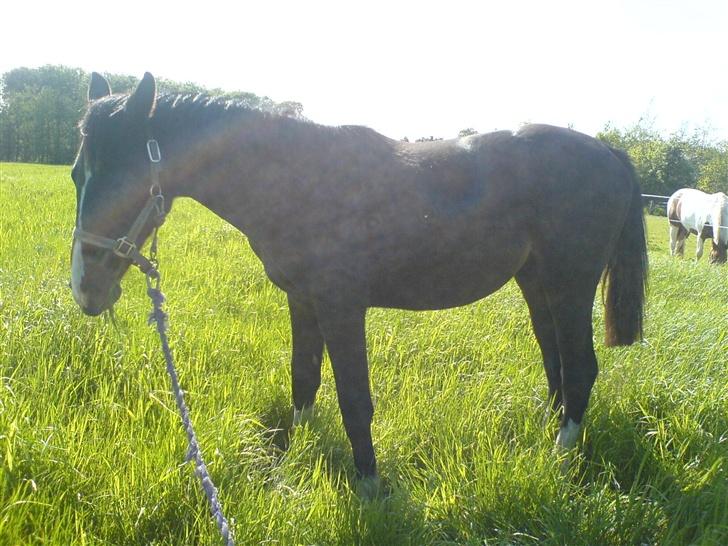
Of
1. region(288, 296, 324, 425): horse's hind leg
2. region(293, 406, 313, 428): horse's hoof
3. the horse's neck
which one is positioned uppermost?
the horse's neck

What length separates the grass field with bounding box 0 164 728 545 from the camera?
196cm

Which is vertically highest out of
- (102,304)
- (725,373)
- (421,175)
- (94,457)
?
(421,175)

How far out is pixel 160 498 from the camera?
1946 mm

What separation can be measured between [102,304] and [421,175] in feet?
5.59

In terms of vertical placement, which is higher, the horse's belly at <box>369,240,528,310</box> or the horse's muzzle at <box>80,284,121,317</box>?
the horse's belly at <box>369,240,528,310</box>

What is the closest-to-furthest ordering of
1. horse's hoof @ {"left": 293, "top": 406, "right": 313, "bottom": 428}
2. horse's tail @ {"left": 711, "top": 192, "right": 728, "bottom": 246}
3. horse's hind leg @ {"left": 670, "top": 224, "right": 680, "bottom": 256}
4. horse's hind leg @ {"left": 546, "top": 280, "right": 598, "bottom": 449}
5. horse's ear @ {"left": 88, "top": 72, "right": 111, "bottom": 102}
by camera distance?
horse's ear @ {"left": 88, "top": 72, "right": 111, "bottom": 102}, horse's hind leg @ {"left": 546, "top": 280, "right": 598, "bottom": 449}, horse's hoof @ {"left": 293, "top": 406, "right": 313, "bottom": 428}, horse's tail @ {"left": 711, "top": 192, "right": 728, "bottom": 246}, horse's hind leg @ {"left": 670, "top": 224, "right": 680, "bottom": 256}

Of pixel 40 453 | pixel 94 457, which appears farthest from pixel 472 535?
pixel 40 453

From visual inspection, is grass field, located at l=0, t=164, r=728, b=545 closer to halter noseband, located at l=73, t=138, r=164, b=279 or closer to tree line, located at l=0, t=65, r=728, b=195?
halter noseband, located at l=73, t=138, r=164, b=279

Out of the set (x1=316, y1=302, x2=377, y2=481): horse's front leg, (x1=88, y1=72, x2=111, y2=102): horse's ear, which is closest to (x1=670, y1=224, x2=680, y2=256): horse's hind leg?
(x1=316, y1=302, x2=377, y2=481): horse's front leg

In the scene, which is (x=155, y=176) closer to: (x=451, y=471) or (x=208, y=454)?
(x=208, y=454)

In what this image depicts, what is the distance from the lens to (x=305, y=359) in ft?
9.43

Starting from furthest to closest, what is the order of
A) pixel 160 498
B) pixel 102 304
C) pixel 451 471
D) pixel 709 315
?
pixel 709 315 → pixel 451 471 → pixel 102 304 → pixel 160 498

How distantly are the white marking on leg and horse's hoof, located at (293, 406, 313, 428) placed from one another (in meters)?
1.49

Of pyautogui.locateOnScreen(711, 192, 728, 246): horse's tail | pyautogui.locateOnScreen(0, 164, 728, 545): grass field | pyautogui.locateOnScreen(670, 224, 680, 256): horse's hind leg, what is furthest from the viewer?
pyautogui.locateOnScreen(670, 224, 680, 256): horse's hind leg
